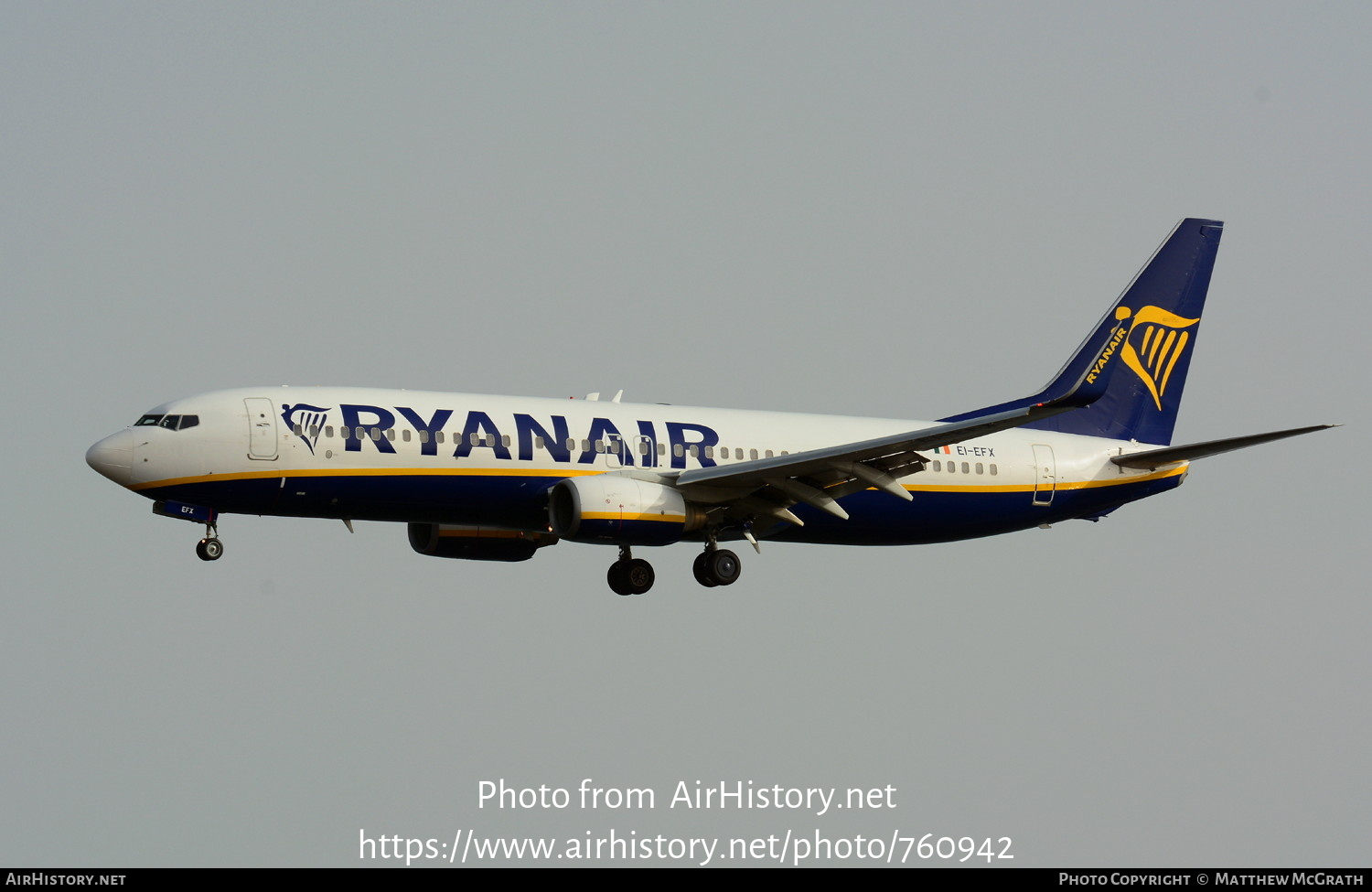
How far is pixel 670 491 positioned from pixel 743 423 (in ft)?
14.0

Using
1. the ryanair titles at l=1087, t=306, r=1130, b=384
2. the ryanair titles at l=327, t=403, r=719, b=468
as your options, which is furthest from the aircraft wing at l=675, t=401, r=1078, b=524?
the ryanair titles at l=1087, t=306, r=1130, b=384

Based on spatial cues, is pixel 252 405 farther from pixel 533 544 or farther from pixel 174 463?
pixel 533 544

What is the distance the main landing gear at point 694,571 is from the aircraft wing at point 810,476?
49.6 inches

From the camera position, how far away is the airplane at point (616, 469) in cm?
Result: 3881

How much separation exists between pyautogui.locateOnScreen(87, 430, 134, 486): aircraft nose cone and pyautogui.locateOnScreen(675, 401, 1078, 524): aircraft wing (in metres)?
12.1

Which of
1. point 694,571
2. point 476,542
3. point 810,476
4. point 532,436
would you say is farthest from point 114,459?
point 810,476

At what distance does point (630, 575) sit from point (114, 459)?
12569 millimetres

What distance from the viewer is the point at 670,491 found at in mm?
40875

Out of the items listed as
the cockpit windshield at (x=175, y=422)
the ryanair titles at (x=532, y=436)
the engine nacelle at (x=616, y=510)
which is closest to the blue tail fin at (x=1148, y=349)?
the ryanair titles at (x=532, y=436)

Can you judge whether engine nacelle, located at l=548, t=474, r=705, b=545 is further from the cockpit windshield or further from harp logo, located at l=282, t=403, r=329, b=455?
the cockpit windshield

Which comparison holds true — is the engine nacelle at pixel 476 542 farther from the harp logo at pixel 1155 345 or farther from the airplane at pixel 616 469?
the harp logo at pixel 1155 345

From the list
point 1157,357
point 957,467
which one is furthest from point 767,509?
point 1157,357

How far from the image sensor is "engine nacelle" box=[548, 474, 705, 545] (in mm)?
39406

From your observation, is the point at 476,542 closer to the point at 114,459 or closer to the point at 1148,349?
the point at 114,459
